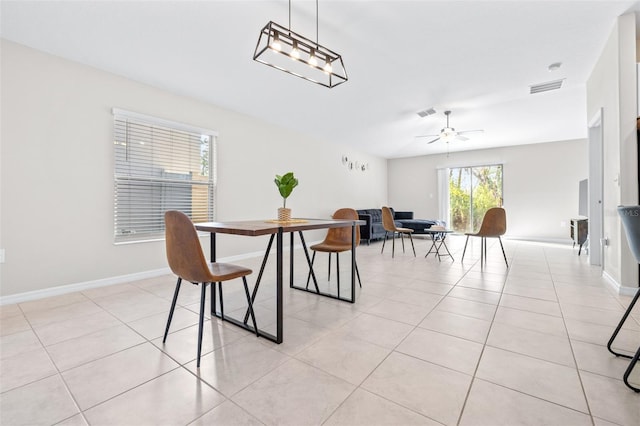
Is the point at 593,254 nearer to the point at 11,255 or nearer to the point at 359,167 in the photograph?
the point at 359,167

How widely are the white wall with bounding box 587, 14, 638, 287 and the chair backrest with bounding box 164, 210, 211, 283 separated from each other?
364 cm

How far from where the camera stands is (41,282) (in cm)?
271

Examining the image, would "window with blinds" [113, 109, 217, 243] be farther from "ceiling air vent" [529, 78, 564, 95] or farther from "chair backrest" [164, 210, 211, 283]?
"ceiling air vent" [529, 78, 564, 95]

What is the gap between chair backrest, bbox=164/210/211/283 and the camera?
60.5 inches

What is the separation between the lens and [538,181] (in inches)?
274

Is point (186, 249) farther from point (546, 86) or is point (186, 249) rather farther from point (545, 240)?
point (545, 240)

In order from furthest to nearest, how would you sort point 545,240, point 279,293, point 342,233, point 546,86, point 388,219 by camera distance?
1. point 545,240
2. point 388,219
3. point 546,86
4. point 342,233
5. point 279,293

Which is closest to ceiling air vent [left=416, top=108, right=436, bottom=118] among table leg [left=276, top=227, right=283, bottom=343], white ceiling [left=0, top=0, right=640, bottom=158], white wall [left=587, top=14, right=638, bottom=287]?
white ceiling [left=0, top=0, right=640, bottom=158]

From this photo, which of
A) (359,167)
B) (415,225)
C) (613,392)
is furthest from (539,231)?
(613,392)

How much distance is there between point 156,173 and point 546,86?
549 cm

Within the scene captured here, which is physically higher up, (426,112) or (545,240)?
(426,112)

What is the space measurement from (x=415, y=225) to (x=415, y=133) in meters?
2.25

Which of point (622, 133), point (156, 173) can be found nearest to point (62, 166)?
point (156, 173)

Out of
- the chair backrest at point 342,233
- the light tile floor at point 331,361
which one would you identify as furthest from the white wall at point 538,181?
the chair backrest at point 342,233
